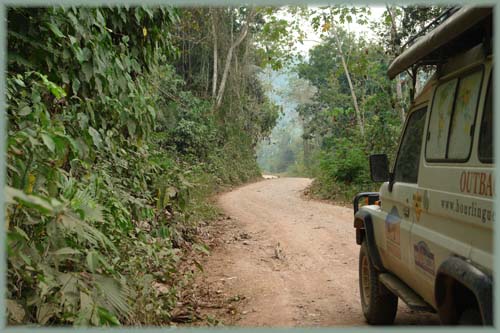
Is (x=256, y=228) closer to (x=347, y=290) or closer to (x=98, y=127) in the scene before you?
(x=347, y=290)

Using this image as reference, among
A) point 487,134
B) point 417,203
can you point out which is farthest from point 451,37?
point 417,203

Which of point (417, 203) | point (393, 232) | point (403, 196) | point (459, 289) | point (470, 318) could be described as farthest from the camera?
point (393, 232)

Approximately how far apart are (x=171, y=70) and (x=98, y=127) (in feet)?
55.0

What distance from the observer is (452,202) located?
2986mm

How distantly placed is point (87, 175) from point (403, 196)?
2950 mm

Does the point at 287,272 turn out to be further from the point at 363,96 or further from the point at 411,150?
the point at 363,96

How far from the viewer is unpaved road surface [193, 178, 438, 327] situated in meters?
5.14

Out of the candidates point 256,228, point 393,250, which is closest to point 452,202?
point 393,250

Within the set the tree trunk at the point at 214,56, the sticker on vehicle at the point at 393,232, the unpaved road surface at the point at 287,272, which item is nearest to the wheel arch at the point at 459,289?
the sticker on vehicle at the point at 393,232

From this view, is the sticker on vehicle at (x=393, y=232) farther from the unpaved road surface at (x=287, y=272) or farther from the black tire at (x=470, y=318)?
the black tire at (x=470, y=318)

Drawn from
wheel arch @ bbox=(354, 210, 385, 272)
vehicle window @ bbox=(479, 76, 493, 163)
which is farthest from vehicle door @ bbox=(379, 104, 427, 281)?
vehicle window @ bbox=(479, 76, 493, 163)

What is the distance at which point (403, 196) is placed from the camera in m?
4.02

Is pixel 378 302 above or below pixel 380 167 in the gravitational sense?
below

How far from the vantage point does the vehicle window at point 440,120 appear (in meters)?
3.36
